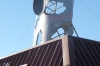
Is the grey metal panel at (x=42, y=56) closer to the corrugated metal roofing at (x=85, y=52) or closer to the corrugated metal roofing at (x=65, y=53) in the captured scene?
the corrugated metal roofing at (x=65, y=53)

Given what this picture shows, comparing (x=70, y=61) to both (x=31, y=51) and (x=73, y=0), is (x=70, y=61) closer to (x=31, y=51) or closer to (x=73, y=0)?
(x=31, y=51)

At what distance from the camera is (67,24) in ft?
107

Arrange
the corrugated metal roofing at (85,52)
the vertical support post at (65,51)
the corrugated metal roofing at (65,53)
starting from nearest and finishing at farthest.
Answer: the vertical support post at (65,51), the corrugated metal roofing at (65,53), the corrugated metal roofing at (85,52)

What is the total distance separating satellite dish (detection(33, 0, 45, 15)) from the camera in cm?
3395

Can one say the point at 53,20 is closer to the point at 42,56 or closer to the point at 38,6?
the point at 38,6

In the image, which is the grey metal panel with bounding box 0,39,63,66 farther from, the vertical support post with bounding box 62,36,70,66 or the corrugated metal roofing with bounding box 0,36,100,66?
the vertical support post with bounding box 62,36,70,66

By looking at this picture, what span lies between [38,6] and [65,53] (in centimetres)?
2227

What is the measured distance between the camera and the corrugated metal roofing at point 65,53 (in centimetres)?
1349

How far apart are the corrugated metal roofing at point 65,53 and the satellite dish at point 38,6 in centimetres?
1827

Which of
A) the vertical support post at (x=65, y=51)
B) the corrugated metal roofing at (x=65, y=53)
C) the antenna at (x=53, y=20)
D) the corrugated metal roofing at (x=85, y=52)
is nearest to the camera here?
the vertical support post at (x=65, y=51)

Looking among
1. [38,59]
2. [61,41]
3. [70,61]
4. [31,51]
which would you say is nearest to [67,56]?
[70,61]

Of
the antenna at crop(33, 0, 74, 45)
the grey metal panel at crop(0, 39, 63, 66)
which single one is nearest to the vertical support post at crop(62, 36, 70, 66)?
the grey metal panel at crop(0, 39, 63, 66)

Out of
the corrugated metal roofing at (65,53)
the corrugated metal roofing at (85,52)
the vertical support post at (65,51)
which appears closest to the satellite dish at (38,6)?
the corrugated metal roofing at (65,53)

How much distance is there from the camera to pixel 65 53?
13.5m
